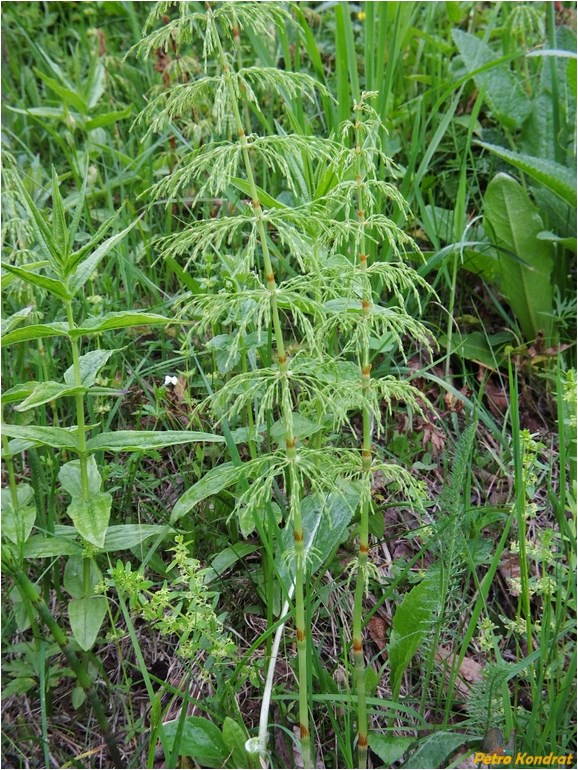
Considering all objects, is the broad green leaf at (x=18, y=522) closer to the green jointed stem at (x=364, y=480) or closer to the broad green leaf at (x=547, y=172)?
the green jointed stem at (x=364, y=480)

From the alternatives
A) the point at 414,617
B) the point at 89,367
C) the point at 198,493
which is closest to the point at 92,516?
the point at 198,493

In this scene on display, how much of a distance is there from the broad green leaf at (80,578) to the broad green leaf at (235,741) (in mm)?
472

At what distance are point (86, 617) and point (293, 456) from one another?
0.71 metres

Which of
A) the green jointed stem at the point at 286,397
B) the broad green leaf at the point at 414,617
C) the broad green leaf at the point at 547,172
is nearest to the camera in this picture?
the green jointed stem at the point at 286,397

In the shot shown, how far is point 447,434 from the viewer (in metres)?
2.75

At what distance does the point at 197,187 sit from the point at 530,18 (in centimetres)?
157

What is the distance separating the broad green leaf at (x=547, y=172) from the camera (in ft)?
9.59

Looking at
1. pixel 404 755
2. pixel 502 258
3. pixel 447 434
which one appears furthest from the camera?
pixel 502 258

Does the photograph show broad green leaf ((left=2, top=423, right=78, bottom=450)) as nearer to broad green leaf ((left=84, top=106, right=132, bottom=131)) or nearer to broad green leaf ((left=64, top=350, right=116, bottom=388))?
broad green leaf ((left=64, top=350, right=116, bottom=388))

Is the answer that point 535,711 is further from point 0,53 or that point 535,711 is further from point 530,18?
point 0,53

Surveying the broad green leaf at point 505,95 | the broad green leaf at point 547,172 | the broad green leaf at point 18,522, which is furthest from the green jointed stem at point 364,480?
the broad green leaf at point 505,95

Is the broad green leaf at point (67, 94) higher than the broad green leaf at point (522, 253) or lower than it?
higher

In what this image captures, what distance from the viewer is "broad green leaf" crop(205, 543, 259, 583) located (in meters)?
2.17

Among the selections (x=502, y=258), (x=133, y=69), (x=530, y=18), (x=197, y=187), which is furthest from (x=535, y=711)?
(x=133, y=69)
